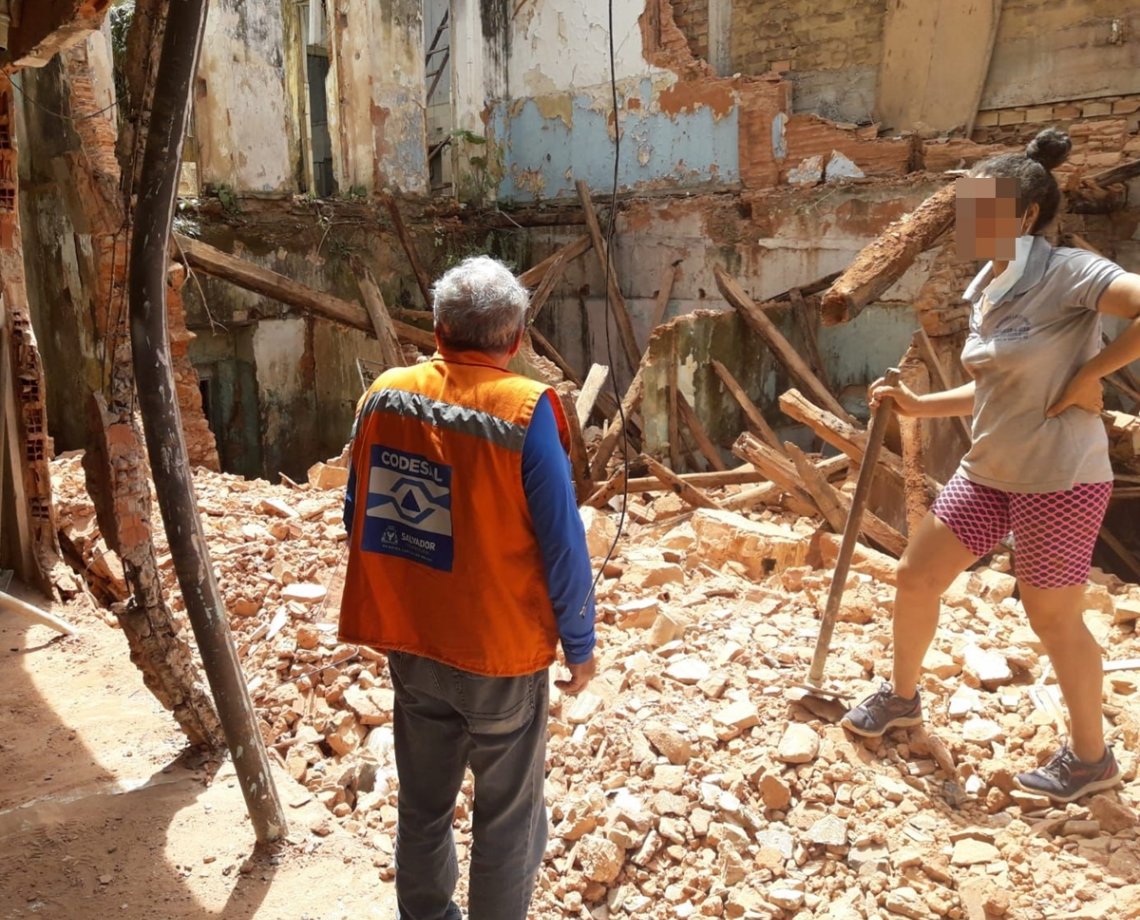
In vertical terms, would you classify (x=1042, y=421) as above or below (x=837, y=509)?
above

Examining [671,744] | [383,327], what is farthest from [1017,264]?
[383,327]

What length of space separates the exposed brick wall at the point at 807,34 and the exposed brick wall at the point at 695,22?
1.17 feet

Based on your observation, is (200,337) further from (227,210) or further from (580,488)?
(580,488)

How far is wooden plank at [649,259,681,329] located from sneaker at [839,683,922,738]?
8.25 metres

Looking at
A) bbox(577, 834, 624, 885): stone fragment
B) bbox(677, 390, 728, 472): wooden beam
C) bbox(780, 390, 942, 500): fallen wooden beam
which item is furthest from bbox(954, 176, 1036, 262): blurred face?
bbox(677, 390, 728, 472): wooden beam

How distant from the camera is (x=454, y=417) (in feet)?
6.58

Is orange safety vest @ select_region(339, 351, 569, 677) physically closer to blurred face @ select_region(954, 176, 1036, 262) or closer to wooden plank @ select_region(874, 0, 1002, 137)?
blurred face @ select_region(954, 176, 1036, 262)

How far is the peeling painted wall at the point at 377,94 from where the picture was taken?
1085cm

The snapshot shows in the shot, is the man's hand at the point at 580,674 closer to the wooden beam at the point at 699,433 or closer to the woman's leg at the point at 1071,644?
the woman's leg at the point at 1071,644

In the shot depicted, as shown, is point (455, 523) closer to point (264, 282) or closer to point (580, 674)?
point (580, 674)

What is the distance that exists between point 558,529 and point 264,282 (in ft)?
21.2

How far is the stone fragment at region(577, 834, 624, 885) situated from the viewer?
272 cm

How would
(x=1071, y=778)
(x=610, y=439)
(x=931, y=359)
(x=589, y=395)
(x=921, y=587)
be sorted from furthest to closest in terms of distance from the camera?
(x=589, y=395)
(x=610, y=439)
(x=931, y=359)
(x=921, y=587)
(x=1071, y=778)

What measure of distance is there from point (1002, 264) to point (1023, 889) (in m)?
1.80
